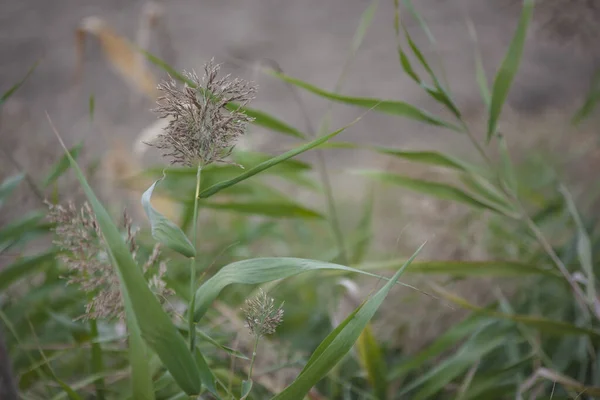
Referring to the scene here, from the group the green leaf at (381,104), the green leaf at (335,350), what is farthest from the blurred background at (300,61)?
the green leaf at (335,350)

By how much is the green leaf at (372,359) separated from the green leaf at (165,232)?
32 centimetres

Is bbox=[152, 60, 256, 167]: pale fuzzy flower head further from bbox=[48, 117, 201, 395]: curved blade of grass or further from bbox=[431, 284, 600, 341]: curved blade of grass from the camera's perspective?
bbox=[431, 284, 600, 341]: curved blade of grass

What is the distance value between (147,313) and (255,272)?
0.27 ft

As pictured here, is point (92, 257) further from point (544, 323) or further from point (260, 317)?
point (544, 323)

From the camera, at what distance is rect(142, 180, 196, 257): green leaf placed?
1.19 feet

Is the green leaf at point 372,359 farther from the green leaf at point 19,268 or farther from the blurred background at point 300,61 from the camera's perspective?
the blurred background at point 300,61

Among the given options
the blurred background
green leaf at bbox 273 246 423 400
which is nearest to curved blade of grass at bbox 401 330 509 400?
green leaf at bbox 273 246 423 400

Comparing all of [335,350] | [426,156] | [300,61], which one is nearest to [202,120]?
[335,350]

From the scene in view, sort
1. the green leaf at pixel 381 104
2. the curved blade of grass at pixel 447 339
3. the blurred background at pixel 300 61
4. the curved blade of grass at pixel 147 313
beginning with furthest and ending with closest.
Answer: the blurred background at pixel 300 61 < the curved blade of grass at pixel 447 339 < the green leaf at pixel 381 104 < the curved blade of grass at pixel 147 313

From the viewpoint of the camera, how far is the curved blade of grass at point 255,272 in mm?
390

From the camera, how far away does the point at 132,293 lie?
35 cm

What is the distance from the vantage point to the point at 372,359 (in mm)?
652

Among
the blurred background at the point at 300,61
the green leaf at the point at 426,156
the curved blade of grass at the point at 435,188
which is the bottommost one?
the blurred background at the point at 300,61

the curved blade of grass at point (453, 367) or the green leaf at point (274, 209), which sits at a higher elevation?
the green leaf at point (274, 209)
